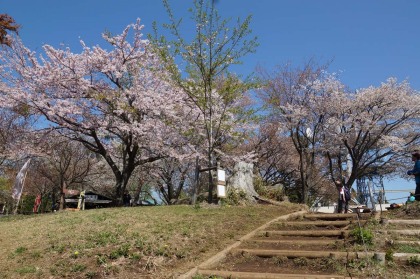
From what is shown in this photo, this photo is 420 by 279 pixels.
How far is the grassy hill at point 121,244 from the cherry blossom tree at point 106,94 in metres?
7.26

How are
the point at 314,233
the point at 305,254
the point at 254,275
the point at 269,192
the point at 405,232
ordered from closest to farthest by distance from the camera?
the point at 254,275
the point at 305,254
the point at 405,232
the point at 314,233
the point at 269,192

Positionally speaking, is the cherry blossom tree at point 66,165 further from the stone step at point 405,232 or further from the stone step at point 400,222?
the stone step at point 405,232

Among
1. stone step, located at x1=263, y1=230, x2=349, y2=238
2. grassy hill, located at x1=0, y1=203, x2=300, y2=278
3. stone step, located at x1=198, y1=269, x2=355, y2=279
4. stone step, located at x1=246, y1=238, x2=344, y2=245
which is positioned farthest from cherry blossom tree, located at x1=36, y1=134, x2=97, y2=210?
stone step, located at x1=198, y1=269, x2=355, y2=279

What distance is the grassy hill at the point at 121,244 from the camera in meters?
5.95

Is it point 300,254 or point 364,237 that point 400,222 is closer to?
point 364,237

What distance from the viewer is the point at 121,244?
6730 millimetres

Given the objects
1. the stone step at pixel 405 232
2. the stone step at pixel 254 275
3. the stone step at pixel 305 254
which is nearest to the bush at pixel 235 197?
the stone step at pixel 305 254

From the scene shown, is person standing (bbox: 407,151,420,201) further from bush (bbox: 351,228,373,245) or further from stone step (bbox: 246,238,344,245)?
stone step (bbox: 246,238,344,245)

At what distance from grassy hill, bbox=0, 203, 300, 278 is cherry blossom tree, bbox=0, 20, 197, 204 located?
7.26 metres

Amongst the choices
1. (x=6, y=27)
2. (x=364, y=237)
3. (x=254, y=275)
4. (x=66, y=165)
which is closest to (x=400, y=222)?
(x=364, y=237)

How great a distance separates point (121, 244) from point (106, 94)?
10.6 meters

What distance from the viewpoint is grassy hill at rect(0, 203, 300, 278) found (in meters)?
5.95

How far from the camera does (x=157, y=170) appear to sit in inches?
1046

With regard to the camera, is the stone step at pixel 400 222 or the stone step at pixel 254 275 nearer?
the stone step at pixel 254 275
